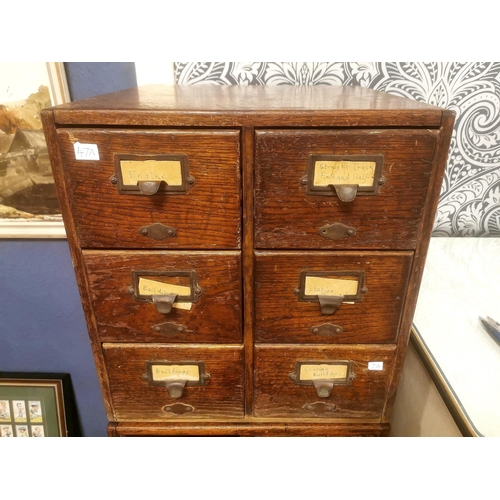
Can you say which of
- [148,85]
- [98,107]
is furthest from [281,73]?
[98,107]

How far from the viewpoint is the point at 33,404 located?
1314mm

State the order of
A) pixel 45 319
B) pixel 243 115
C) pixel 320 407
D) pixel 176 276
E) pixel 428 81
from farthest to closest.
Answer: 1. pixel 45 319
2. pixel 428 81
3. pixel 320 407
4. pixel 176 276
5. pixel 243 115

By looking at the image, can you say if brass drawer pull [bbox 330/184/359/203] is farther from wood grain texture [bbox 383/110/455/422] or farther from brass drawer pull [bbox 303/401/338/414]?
brass drawer pull [bbox 303/401/338/414]

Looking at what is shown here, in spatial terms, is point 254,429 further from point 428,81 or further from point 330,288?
point 428,81

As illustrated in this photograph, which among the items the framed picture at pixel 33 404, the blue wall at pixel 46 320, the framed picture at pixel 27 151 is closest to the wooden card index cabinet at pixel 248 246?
the framed picture at pixel 27 151

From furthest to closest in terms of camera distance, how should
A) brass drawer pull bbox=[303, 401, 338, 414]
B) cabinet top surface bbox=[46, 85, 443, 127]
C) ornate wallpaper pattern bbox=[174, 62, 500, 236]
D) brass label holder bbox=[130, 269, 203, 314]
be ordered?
ornate wallpaper pattern bbox=[174, 62, 500, 236] < brass drawer pull bbox=[303, 401, 338, 414] < brass label holder bbox=[130, 269, 203, 314] < cabinet top surface bbox=[46, 85, 443, 127]

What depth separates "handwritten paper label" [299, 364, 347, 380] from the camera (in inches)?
29.0

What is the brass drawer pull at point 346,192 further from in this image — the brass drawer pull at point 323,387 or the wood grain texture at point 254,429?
the wood grain texture at point 254,429

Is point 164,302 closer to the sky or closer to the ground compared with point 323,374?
closer to the sky

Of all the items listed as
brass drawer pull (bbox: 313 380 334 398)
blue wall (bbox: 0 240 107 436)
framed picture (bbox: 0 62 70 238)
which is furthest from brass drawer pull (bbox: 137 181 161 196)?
blue wall (bbox: 0 240 107 436)

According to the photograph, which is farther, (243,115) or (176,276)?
(176,276)

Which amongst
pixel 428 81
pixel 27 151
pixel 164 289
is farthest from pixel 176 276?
pixel 428 81

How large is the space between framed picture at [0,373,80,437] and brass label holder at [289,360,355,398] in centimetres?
92

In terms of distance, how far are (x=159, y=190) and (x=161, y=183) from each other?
0.01m
